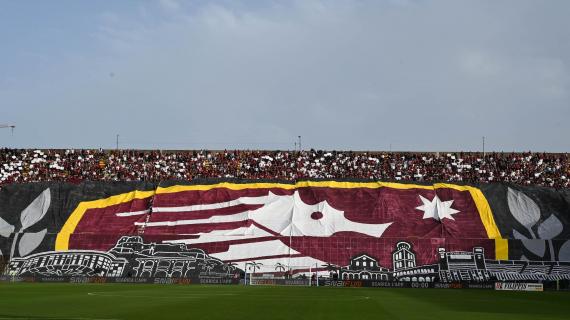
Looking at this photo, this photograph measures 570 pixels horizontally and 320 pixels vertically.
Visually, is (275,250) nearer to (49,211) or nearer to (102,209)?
(102,209)

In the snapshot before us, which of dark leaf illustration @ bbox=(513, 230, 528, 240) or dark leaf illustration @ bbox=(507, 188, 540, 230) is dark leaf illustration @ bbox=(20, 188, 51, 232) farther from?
dark leaf illustration @ bbox=(507, 188, 540, 230)

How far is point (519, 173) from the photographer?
248 feet

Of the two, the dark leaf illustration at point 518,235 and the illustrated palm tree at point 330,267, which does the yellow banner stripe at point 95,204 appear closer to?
the illustrated palm tree at point 330,267

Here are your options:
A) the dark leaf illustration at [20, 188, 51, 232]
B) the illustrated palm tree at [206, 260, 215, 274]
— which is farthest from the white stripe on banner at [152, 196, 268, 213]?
the dark leaf illustration at [20, 188, 51, 232]

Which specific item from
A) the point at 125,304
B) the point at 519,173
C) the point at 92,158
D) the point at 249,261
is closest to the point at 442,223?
the point at 519,173

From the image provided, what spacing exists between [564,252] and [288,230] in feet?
80.7

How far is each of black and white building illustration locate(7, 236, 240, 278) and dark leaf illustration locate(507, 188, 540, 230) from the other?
95.0ft

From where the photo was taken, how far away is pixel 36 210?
70.3 m

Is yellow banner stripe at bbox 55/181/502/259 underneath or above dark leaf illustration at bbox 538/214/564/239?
above

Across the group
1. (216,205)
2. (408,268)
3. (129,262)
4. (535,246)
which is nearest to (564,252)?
(535,246)

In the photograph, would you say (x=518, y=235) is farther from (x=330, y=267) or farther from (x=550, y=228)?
(x=330, y=267)

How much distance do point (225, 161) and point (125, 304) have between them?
5135 cm

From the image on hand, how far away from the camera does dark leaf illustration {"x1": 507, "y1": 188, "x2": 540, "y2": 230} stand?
68062mm

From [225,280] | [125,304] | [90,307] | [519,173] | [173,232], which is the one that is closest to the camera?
[90,307]
